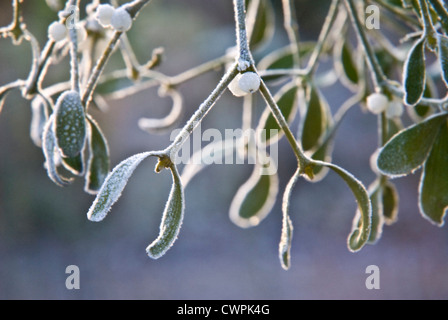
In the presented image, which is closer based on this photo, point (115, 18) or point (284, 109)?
point (115, 18)

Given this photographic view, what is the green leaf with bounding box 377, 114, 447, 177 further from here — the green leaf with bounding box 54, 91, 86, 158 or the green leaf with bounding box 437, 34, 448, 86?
the green leaf with bounding box 54, 91, 86, 158

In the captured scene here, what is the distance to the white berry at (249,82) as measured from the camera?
39 cm

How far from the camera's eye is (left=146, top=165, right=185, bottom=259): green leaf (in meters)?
0.39

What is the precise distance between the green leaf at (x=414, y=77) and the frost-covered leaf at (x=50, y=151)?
0.30m

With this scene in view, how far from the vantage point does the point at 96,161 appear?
508 millimetres

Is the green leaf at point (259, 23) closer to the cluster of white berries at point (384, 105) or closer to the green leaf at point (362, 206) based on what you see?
the cluster of white berries at point (384, 105)

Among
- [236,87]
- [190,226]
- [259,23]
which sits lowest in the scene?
[190,226]

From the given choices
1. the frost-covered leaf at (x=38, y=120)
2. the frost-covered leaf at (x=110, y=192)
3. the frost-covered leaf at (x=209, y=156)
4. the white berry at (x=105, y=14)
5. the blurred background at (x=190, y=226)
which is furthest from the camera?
the blurred background at (x=190, y=226)

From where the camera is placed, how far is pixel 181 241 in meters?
2.71

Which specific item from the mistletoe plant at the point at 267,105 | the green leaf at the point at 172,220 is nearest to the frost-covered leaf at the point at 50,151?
the mistletoe plant at the point at 267,105

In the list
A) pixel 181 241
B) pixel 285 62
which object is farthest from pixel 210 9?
pixel 285 62

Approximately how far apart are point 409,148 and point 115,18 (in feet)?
0.96

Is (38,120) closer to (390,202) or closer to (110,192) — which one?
(110,192)

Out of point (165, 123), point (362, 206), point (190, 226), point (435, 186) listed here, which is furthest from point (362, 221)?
point (190, 226)
